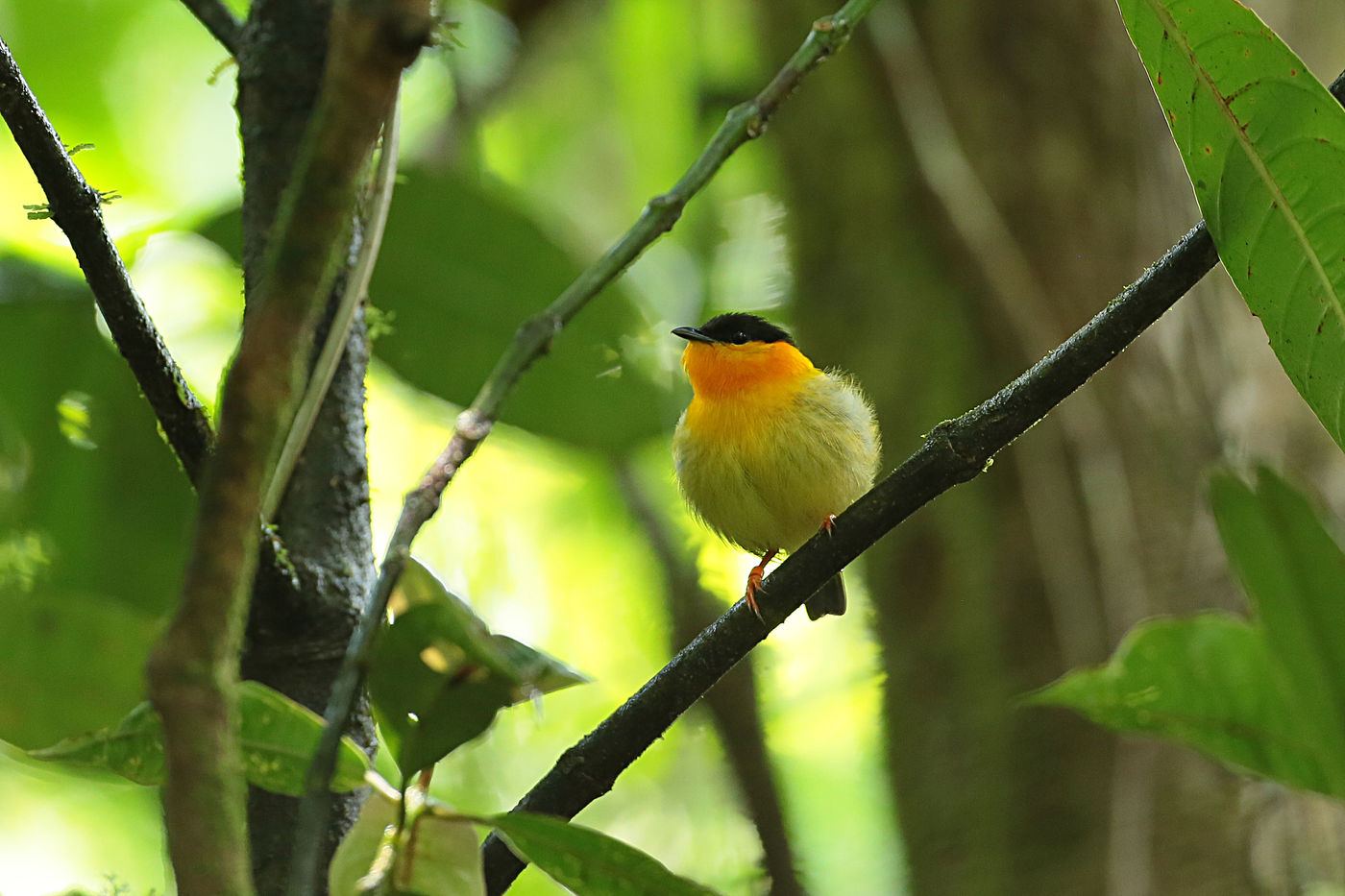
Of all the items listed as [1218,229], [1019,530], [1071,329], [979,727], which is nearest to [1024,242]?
[1071,329]

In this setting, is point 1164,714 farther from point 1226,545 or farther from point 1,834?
point 1,834

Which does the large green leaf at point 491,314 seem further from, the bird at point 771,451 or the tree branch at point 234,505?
the tree branch at point 234,505

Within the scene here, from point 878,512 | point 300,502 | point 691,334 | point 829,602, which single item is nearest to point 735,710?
point 300,502

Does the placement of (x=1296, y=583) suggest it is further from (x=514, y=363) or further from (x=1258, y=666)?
(x=514, y=363)

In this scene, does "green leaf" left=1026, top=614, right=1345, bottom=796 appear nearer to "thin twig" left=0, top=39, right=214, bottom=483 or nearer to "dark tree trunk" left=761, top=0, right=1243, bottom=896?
"thin twig" left=0, top=39, right=214, bottom=483

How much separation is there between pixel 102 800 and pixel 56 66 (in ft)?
10.0

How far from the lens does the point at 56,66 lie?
510 centimetres

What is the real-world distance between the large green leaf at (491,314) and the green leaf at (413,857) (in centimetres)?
141

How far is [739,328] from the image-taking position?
12.0 ft

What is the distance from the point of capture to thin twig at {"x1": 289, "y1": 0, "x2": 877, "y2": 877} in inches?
28.2

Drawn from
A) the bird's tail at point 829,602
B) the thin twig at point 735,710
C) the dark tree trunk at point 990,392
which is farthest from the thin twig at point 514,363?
the bird's tail at point 829,602

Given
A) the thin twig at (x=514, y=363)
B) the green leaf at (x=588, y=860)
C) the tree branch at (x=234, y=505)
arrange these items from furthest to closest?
the green leaf at (x=588, y=860) → the thin twig at (x=514, y=363) → the tree branch at (x=234, y=505)

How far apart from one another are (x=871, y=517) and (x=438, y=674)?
45 cm

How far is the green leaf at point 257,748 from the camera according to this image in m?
1.12
